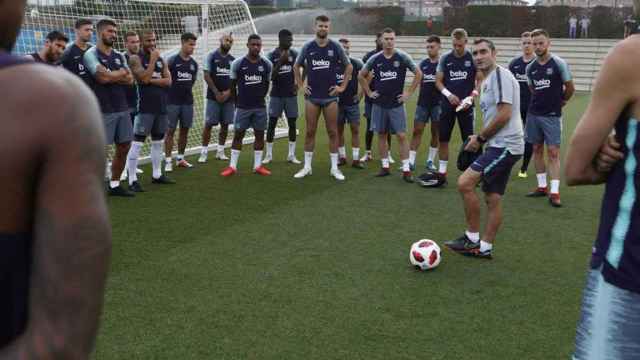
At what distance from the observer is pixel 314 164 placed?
1070 centimetres

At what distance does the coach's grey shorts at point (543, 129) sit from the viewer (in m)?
8.28

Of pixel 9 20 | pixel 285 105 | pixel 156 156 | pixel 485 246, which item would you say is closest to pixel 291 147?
pixel 285 105

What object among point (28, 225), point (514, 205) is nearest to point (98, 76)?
point (514, 205)

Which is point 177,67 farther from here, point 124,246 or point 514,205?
point 514,205

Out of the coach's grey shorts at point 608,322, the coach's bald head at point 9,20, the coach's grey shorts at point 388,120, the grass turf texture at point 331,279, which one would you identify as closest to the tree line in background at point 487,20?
the coach's grey shorts at point 388,120

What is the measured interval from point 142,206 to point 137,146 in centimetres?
142

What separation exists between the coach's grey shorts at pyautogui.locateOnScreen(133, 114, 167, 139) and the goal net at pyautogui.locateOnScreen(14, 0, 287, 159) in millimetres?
1510

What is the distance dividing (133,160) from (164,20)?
3986 millimetres

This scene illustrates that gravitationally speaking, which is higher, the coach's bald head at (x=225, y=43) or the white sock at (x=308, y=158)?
the coach's bald head at (x=225, y=43)

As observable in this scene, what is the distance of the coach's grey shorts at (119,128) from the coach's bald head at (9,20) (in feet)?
23.2

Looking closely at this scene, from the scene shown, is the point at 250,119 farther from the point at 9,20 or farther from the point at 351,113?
the point at 9,20

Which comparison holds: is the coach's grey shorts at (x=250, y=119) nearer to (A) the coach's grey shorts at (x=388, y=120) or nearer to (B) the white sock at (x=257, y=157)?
(B) the white sock at (x=257, y=157)

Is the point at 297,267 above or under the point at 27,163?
under

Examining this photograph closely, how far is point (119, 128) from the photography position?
25.9 feet
